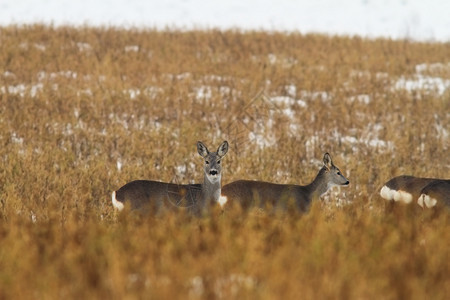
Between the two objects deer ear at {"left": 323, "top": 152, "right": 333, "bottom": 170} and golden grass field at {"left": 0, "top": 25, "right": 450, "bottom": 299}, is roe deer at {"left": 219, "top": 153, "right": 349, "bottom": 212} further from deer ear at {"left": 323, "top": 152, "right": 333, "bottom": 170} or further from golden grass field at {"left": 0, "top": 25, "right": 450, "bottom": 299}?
golden grass field at {"left": 0, "top": 25, "right": 450, "bottom": 299}

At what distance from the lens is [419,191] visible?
8.50m

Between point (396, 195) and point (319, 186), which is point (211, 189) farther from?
point (396, 195)

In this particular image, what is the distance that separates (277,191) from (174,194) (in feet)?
4.52

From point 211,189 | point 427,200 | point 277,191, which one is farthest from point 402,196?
point 211,189

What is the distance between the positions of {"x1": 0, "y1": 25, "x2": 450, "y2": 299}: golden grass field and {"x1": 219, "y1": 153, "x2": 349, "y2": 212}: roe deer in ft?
1.92

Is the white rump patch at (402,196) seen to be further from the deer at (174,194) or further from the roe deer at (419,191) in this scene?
the deer at (174,194)

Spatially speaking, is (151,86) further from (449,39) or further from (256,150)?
(449,39)

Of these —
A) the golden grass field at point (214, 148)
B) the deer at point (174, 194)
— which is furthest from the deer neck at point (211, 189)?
the golden grass field at point (214, 148)

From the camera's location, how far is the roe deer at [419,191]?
7836 millimetres

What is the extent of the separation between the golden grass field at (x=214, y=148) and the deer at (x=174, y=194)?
0.99 feet

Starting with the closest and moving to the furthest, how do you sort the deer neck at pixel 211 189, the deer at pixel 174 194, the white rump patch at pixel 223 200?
1. the deer at pixel 174 194
2. the deer neck at pixel 211 189
3. the white rump patch at pixel 223 200

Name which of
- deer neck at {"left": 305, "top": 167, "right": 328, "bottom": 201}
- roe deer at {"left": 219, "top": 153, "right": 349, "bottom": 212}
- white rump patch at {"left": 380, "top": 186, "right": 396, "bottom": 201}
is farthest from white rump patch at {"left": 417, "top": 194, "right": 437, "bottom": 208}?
deer neck at {"left": 305, "top": 167, "right": 328, "bottom": 201}

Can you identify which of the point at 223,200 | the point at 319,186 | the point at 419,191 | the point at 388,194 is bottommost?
the point at 223,200

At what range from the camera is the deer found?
25.3 ft
